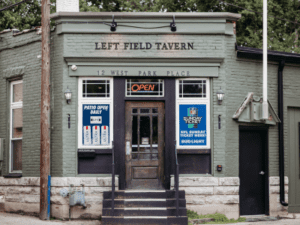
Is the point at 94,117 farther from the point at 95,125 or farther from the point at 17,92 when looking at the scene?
the point at 17,92

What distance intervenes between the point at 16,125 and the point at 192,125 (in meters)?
4.84

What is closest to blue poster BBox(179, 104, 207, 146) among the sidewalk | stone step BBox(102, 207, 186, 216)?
stone step BBox(102, 207, 186, 216)

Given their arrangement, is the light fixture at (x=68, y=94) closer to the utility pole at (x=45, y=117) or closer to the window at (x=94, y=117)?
the window at (x=94, y=117)

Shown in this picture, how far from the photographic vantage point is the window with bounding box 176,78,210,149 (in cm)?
963

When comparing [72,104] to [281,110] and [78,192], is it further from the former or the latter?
[281,110]

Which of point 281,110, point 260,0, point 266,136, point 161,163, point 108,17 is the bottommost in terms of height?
point 161,163

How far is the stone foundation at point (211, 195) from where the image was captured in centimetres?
932

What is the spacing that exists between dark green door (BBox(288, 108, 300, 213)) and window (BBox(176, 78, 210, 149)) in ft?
8.07

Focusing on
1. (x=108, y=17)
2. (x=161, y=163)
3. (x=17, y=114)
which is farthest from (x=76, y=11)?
(x=161, y=163)

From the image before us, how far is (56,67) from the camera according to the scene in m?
9.69

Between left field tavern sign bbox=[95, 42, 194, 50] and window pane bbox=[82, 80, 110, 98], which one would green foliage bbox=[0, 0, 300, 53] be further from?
window pane bbox=[82, 80, 110, 98]

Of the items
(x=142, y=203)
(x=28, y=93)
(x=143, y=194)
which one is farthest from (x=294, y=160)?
(x=28, y=93)

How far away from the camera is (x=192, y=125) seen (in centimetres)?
966

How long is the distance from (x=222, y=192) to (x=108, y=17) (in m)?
5.14
